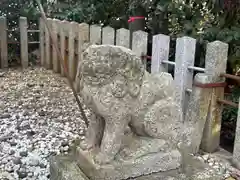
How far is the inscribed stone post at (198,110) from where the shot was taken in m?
2.34

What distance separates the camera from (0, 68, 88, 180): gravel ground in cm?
236

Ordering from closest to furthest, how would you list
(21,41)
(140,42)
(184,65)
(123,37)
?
(184,65) → (140,42) → (123,37) → (21,41)

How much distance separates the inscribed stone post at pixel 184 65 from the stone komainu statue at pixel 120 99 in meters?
0.98

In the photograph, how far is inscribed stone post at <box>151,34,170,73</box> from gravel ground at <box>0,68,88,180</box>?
2.93 ft

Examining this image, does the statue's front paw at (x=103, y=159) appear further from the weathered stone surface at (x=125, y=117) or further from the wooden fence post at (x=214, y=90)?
→ the wooden fence post at (x=214, y=90)

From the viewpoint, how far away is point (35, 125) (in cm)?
309

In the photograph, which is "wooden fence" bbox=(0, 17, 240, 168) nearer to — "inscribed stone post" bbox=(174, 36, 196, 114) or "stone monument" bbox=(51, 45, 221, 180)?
"inscribed stone post" bbox=(174, 36, 196, 114)

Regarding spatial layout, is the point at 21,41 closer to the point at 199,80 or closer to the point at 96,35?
the point at 96,35

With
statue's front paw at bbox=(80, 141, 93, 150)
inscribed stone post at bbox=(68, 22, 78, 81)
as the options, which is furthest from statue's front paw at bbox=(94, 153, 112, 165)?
inscribed stone post at bbox=(68, 22, 78, 81)

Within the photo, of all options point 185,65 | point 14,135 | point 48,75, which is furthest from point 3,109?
point 185,65

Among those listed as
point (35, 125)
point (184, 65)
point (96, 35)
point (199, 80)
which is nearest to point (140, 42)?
point (184, 65)

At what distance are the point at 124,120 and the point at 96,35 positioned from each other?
8.45ft

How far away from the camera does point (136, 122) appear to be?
4.90 feet

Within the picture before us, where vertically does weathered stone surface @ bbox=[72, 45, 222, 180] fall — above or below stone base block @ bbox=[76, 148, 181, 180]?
above
